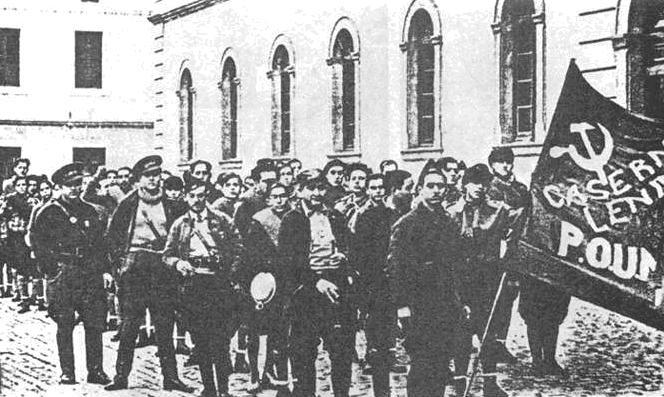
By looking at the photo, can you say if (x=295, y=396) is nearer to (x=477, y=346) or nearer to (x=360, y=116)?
(x=477, y=346)

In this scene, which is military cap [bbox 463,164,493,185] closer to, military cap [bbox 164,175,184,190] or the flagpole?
the flagpole

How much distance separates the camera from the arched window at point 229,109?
9.98 metres

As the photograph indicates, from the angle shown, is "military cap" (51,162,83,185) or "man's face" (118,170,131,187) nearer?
"military cap" (51,162,83,185)

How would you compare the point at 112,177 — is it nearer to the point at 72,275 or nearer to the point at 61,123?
the point at 61,123

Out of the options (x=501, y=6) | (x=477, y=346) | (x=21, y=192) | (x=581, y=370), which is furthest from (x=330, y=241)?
(x=21, y=192)

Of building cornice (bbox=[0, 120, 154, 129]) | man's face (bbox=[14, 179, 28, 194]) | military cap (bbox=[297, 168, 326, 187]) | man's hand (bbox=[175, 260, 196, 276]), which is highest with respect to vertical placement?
building cornice (bbox=[0, 120, 154, 129])

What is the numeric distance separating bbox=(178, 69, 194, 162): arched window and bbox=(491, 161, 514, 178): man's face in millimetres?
3115

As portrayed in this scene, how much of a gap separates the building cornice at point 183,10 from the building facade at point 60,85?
790 millimetres

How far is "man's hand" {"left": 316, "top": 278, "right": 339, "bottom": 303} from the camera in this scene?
712 cm

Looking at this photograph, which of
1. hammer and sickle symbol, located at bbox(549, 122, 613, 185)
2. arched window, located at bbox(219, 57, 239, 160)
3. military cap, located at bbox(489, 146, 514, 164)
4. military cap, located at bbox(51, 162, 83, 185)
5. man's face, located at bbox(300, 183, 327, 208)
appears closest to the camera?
man's face, located at bbox(300, 183, 327, 208)

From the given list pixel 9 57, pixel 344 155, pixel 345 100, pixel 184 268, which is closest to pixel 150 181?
pixel 184 268

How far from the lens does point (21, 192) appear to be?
928 centimetres

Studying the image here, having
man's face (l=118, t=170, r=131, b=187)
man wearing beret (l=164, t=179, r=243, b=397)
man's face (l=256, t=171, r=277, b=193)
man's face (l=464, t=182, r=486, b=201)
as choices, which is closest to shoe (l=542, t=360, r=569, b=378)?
man's face (l=464, t=182, r=486, b=201)

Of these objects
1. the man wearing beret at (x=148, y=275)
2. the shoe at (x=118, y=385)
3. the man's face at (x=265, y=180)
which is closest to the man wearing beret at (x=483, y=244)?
the man's face at (x=265, y=180)
